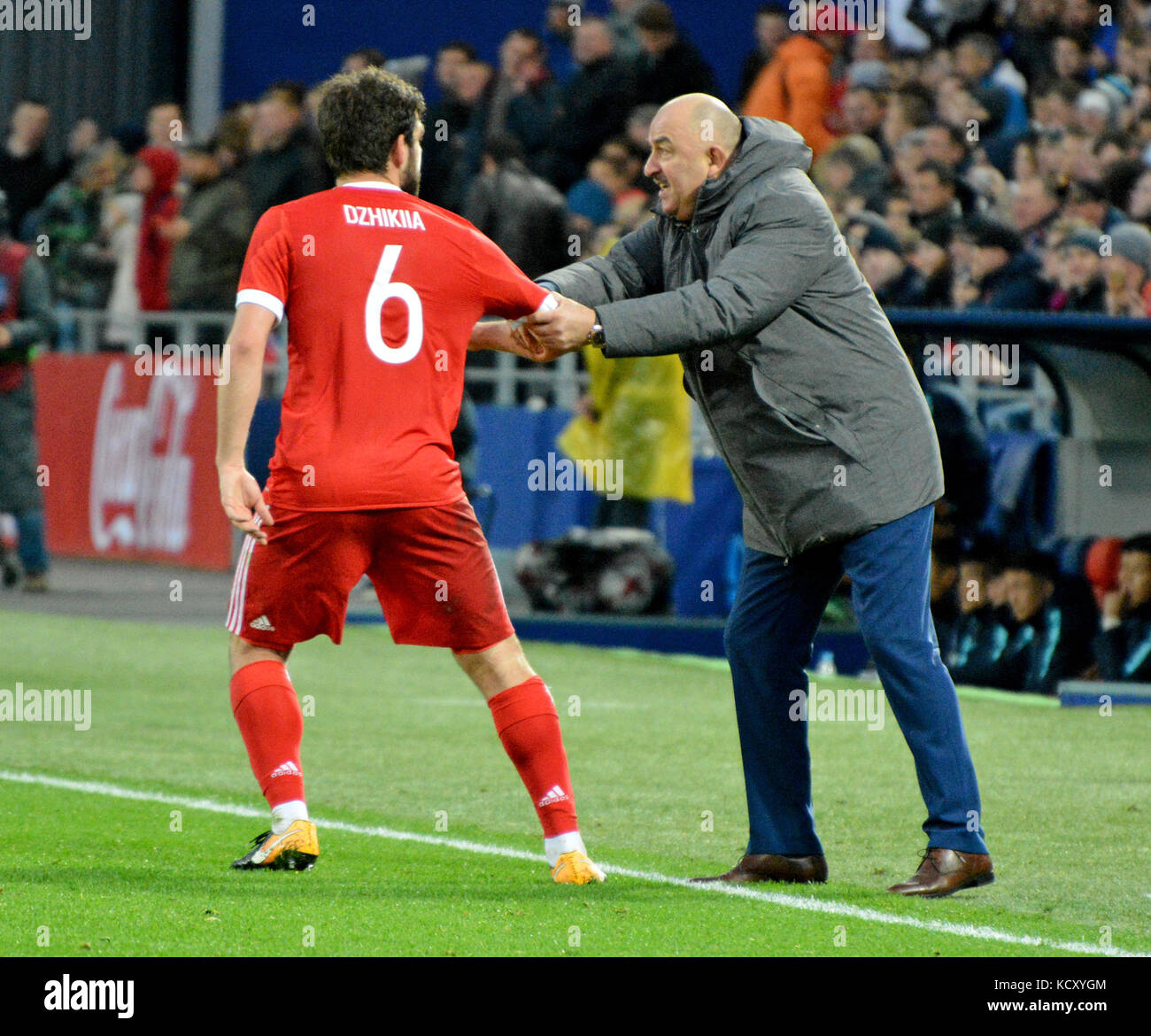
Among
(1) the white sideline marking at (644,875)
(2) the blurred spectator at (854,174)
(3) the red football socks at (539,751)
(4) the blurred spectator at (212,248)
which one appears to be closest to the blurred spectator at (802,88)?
(2) the blurred spectator at (854,174)

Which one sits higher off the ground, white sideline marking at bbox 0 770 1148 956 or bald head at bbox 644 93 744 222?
bald head at bbox 644 93 744 222

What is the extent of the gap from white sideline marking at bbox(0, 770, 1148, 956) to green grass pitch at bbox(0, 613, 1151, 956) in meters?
0.02

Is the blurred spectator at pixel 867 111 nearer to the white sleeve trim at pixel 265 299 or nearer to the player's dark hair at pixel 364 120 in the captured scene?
the player's dark hair at pixel 364 120

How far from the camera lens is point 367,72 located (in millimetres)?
5691

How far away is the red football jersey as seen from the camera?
551 cm

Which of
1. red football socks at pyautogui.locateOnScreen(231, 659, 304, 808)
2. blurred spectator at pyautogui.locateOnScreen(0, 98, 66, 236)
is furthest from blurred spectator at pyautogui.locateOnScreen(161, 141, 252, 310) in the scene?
red football socks at pyautogui.locateOnScreen(231, 659, 304, 808)

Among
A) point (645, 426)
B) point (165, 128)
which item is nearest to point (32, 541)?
point (645, 426)

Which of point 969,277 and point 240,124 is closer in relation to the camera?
point 969,277

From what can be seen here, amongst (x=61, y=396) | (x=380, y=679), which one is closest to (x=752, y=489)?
(x=380, y=679)

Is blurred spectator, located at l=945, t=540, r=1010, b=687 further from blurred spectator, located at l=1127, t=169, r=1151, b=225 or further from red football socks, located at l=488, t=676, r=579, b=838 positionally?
red football socks, located at l=488, t=676, r=579, b=838

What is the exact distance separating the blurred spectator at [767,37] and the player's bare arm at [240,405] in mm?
12546

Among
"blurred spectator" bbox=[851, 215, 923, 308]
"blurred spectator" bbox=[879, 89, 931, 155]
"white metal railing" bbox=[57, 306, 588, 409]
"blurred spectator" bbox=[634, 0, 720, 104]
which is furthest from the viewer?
"blurred spectator" bbox=[634, 0, 720, 104]
